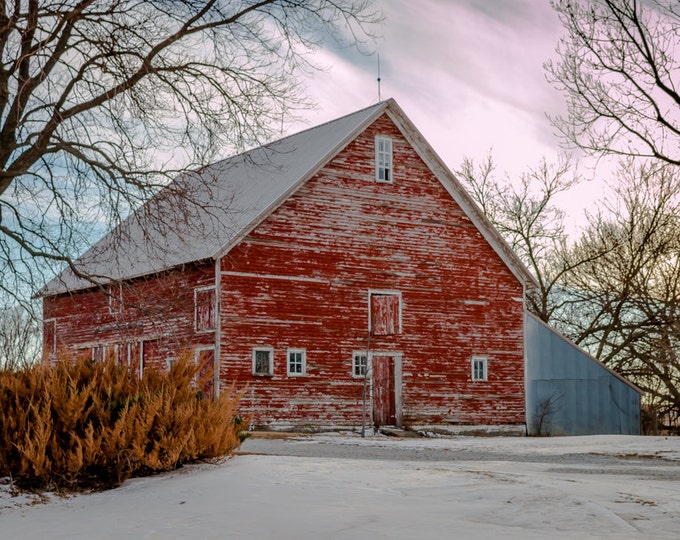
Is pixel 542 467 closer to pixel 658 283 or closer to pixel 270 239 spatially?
pixel 270 239

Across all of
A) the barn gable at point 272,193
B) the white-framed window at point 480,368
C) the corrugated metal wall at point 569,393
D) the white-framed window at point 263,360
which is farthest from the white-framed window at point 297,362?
the corrugated metal wall at point 569,393

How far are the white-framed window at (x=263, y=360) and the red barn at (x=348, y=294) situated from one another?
4 centimetres

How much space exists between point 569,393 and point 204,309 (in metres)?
12.3

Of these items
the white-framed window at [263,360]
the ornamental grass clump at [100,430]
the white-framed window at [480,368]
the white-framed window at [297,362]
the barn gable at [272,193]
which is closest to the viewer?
the ornamental grass clump at [100,430]

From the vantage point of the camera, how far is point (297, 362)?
25391 mm

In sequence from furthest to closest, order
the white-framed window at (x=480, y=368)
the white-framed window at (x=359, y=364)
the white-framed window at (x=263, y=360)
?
the white-framed window at (x=480, y=368)
the white-framed window at (x=359, y=364)
the white-framed window at (x=263, y=360)

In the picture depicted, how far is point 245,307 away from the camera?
2462 centimetres

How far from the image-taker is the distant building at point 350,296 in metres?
24.8

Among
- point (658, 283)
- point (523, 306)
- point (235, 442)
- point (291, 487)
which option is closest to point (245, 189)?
point (523, 306)

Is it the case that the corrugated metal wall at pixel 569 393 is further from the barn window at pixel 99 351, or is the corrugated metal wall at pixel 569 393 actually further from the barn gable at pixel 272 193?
the barn window at pixel 99 351

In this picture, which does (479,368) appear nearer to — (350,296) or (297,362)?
(350,296)

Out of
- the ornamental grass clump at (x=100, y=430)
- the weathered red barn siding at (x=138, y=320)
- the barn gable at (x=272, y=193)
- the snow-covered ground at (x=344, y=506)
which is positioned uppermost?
the barn gable at (x=272, y=193)

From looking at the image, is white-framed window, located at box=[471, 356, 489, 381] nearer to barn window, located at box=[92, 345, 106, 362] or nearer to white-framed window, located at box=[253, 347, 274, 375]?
white-framed window, located at box=[253, 347, 274, 375]

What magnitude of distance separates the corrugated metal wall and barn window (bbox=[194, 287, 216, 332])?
35.5ft
